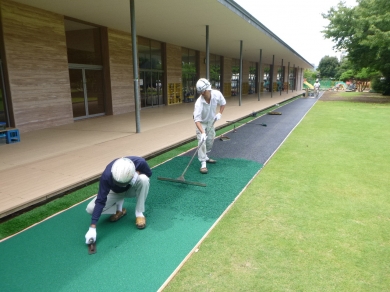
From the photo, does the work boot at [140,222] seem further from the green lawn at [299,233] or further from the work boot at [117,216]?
the green lawn at [299,233]

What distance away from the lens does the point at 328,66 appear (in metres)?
73.9

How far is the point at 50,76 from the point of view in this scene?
30.1ft

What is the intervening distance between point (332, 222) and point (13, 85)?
335 inches

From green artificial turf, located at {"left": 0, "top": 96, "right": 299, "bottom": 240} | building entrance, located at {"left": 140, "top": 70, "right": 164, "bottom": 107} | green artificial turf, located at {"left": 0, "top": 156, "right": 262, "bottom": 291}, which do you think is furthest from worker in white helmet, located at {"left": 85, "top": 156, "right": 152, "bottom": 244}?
building entrance, located at {"left": 140, "top": 70, "right": 164, "bottom": 107}

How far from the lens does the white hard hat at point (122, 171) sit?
2.80 m

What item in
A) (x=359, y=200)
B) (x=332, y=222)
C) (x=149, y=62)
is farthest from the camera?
(x=149, y=62)

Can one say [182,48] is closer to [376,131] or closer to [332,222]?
[376,131]

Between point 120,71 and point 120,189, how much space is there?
34.5ft

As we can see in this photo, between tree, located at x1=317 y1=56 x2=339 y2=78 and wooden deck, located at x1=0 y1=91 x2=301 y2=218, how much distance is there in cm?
7244

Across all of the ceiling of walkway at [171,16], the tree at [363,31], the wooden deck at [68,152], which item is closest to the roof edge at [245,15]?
the ceiling of walkway at [171,16]

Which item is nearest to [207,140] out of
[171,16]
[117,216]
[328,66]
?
[117,216]

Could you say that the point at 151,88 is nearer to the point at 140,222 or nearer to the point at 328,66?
the point at 140,222

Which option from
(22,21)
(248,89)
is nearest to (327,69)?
(248,89)

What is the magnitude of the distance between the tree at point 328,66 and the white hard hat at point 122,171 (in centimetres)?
7916
